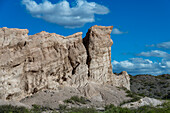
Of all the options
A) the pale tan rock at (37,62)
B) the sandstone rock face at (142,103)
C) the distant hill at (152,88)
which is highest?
the pale tan rock at (37,62)

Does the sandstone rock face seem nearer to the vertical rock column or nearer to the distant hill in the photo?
the vertical rock column

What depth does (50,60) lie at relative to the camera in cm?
2320

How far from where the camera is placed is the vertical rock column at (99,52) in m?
26.8

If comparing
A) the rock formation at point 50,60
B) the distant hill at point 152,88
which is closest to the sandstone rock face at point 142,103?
the rock formation at point 50,60

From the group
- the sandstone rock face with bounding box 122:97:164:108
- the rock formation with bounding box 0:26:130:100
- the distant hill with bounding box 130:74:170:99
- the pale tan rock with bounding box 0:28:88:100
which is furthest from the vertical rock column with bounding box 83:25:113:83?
the distant hill with bounding box 130:74:170:99

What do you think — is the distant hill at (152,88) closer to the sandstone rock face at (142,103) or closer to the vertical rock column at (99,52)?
the sandstone rock face at (142,103)

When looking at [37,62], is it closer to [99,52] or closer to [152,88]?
[99,52]

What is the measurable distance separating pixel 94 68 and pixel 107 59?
2531mm

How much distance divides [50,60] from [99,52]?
6.74m

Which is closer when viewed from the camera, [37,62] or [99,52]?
[37,62]

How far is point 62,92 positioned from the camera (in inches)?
904

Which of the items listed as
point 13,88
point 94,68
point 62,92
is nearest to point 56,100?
point 62,92

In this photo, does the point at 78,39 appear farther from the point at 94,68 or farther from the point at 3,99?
the point at 3,99

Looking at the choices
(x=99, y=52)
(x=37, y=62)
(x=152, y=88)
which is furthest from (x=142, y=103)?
(x=152, y=88)
